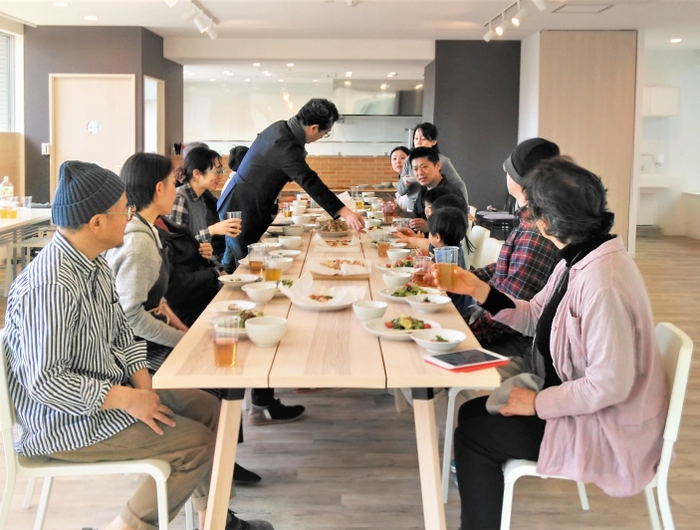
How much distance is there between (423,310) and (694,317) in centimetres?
418

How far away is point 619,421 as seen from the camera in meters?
1.94

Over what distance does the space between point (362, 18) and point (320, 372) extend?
24.2 ft

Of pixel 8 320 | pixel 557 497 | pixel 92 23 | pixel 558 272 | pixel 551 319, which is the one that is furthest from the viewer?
pixel 92 23

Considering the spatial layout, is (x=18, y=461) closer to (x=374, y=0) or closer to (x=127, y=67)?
(x=374, y=0)

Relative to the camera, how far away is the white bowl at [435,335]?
6.61 ft

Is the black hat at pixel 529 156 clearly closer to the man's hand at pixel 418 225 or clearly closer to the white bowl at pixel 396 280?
the white bowl at pixel 396 280

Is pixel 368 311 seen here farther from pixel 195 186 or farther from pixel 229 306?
pixel 195 186

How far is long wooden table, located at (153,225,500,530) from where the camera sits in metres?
1.83

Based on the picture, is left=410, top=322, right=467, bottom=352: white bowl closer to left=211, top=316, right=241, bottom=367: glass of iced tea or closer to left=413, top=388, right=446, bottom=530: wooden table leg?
left=413, top=388, right=446, bottom=530: wooden table leg

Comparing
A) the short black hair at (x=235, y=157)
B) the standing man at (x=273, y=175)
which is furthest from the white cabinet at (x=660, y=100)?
the standing man at (x=273, y=175)

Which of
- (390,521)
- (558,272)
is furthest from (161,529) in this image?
(558,272)

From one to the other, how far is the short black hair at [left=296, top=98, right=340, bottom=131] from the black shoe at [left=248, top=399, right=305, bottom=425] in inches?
65.2

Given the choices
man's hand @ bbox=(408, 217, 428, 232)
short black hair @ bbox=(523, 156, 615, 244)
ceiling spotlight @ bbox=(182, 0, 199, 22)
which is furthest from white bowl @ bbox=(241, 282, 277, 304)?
ceiling spotlight @ bbox=(182, 0, 199, 22)

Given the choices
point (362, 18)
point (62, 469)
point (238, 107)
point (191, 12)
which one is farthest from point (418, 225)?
point (238, 107)
